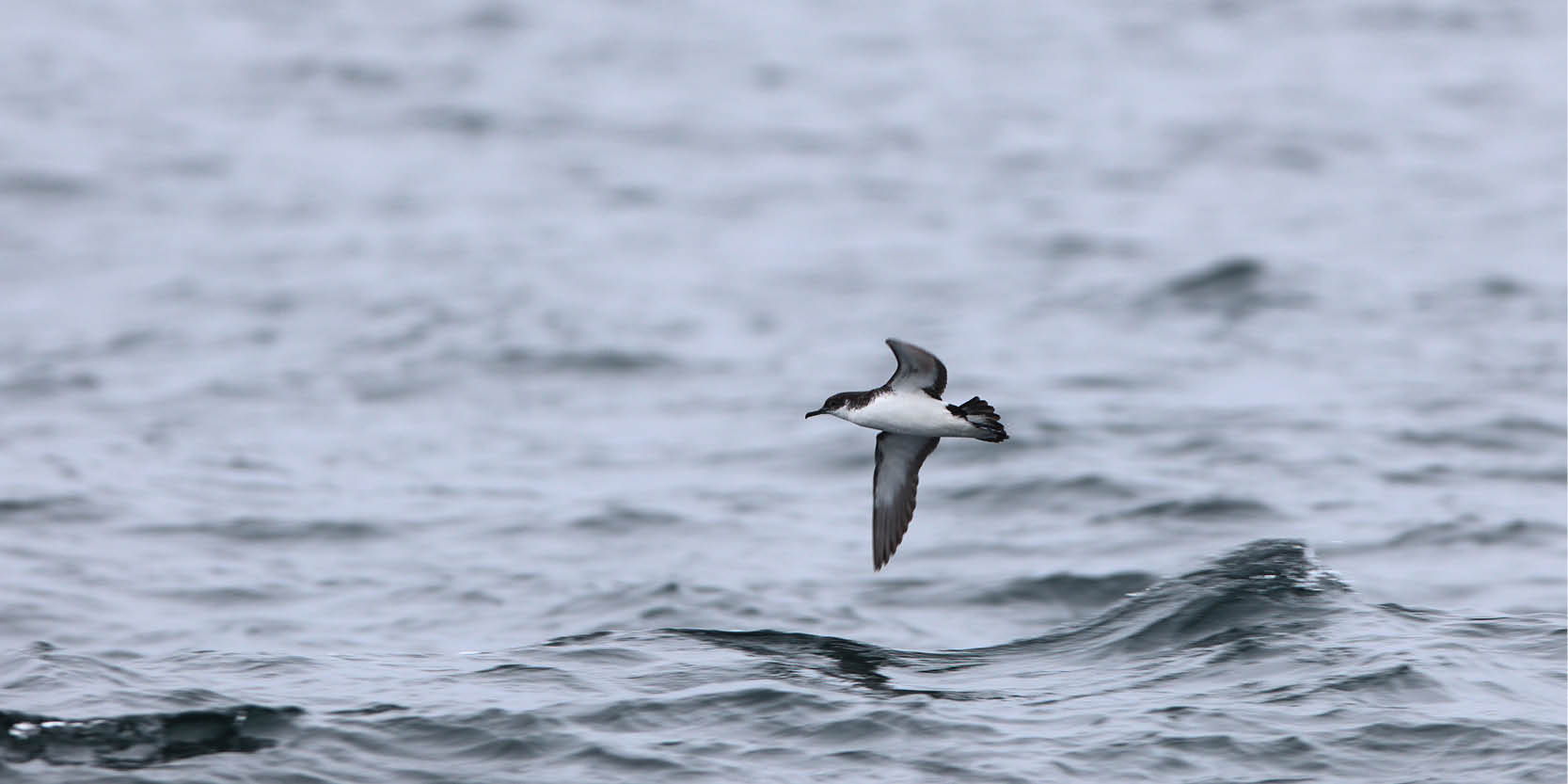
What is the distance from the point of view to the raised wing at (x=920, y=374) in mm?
9570

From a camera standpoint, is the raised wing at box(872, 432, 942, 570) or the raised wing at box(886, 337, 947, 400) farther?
the raised wing at box(872, 432, 942, 570)

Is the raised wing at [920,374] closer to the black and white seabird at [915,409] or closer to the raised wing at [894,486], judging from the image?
the black and white seabird at [915,409]

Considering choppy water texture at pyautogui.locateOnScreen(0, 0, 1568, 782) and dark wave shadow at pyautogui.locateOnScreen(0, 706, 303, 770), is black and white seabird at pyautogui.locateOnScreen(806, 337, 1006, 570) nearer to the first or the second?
choppy water texture at pyautogui.locateOnScreen(0, 0, 1568, 782)

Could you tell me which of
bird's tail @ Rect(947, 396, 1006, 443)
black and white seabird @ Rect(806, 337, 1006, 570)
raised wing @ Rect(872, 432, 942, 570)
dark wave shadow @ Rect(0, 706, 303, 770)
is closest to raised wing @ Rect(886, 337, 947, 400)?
black and white seabird @ Rect(806, 337, 1006, 570)

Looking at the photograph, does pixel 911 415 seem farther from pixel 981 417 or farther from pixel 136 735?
pixel 136 735

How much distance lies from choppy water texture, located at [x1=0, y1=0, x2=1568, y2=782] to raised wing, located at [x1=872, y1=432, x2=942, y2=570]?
73 centimetres

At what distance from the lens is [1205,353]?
21.5 meters

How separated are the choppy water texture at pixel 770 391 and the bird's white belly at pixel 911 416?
1364 millimetres

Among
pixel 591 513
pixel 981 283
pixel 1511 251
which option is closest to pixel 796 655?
pixel 591 513

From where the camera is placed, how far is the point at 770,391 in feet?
68.5

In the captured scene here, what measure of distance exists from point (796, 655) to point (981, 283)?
15.0 meters

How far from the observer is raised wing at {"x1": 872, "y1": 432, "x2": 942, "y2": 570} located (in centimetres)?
1083

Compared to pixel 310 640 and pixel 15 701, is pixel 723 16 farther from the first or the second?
pixel 15 701

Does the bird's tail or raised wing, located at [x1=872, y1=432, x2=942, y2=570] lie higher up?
the bird's tail
